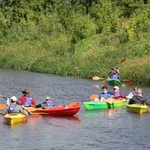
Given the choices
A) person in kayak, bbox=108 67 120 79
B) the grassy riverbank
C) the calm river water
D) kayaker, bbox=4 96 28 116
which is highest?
the grassy riverbank

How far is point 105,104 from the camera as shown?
79.4 feet

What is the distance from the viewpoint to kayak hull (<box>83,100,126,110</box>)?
23609 millimetres

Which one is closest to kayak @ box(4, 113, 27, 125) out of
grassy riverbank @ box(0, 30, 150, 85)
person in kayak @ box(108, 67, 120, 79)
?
grassy riverbank @ box(0, 30, 150, 85)

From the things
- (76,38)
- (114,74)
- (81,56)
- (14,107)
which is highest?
(76,38)

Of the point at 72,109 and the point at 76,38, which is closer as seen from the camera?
the point at 72,109

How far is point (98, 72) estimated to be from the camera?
3819 centimetres

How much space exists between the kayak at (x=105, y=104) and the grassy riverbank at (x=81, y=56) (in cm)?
932

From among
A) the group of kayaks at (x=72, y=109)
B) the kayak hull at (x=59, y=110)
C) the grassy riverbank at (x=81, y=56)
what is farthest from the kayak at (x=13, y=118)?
the grassy riverbank at (x=81, y=56)

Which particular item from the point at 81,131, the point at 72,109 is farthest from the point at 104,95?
the point at 81,131

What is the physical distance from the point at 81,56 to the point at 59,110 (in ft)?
73.5

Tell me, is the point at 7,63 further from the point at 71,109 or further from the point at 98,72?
the point at 71,109

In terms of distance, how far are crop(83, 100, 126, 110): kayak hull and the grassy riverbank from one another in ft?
30.6

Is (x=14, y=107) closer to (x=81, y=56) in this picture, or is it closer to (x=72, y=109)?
(x=72, y=109)

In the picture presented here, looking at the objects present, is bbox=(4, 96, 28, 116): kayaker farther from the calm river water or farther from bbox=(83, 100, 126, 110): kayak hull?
bbox=(83, 100, 126, 110): kayak hull
